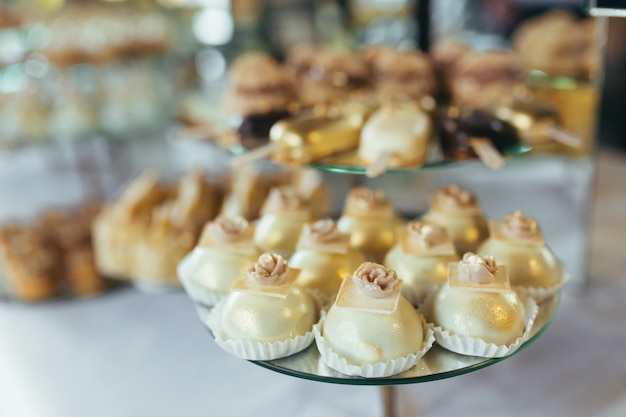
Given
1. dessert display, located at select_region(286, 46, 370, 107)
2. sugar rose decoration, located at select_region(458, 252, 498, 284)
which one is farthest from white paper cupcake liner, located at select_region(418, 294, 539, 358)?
dessert display, located at select_region(286, 46, 370, 107)

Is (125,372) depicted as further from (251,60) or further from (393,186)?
(393,186)

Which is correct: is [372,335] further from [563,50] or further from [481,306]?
[563,50]

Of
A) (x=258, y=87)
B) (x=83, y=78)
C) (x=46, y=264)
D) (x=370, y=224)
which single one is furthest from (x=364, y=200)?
(x=83, y=78)

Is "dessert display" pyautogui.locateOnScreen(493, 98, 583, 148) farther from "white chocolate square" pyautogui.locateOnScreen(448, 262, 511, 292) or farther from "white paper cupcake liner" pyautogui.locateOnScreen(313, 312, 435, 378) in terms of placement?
"white paper cupcake liner" pyautogui.locateOnScreen(313, 312, 435, 378)

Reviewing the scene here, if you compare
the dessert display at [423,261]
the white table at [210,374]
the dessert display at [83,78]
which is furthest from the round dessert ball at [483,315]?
the dessert display at [83,78]

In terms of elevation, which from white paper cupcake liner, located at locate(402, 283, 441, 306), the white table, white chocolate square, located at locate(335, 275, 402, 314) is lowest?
the white table

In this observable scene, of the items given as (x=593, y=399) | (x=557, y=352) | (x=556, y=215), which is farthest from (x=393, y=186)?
(x=593, y=399)
